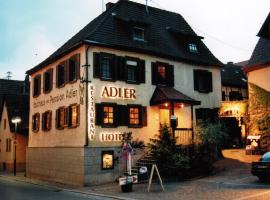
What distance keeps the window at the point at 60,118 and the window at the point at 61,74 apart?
173 centimetres

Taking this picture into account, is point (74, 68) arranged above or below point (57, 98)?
above

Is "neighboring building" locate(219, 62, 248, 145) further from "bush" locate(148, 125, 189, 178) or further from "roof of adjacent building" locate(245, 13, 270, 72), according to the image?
"bush" locate(148, 125, 189, 178)

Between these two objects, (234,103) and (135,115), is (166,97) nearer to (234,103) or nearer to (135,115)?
(135,115)

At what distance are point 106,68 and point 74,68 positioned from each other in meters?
2.39

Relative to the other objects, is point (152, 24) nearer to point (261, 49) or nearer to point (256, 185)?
point (261, 49)

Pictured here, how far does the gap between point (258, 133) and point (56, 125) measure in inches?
562

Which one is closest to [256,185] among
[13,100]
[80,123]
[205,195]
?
[205,195]

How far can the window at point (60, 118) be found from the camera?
1009 inches

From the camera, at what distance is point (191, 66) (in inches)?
1137

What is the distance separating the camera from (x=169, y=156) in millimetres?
21344

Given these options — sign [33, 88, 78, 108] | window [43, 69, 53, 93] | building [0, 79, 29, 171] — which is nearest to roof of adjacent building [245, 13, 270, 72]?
sign [33, 88, 78, 108]

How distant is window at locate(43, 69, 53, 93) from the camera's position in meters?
28.3

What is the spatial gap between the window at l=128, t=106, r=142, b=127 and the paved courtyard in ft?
15.0

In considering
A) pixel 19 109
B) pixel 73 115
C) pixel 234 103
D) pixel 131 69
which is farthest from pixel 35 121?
pixel 234 103
